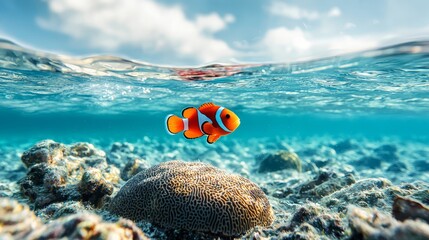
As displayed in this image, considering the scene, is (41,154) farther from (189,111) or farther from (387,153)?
(387,153)

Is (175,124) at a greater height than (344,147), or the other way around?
(175,124)

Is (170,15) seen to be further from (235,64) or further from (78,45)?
(235,64)

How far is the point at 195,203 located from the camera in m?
4.58

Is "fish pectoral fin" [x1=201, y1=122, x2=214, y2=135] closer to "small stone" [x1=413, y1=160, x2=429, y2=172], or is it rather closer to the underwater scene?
the underwater scene

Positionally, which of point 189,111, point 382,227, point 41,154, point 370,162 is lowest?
point 370,162

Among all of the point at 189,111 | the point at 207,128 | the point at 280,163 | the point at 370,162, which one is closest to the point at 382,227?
the point at 207,128

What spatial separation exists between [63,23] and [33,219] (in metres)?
7.80

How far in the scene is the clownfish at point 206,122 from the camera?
11.5ft

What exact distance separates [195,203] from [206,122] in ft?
5.33

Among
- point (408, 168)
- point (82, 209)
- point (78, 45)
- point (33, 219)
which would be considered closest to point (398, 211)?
point (33, 219)

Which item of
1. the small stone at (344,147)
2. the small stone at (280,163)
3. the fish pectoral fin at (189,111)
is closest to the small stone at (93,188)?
the fish pectoral fin at (189,111)

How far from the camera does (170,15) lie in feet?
27.3

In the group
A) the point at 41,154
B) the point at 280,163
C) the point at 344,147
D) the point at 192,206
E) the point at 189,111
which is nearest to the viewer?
the point at 189,111

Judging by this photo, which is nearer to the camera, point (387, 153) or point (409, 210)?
point (409, 210)
